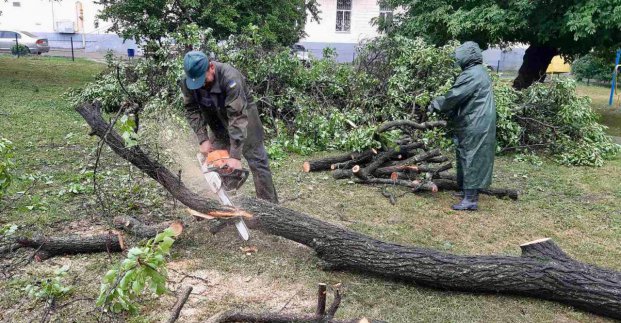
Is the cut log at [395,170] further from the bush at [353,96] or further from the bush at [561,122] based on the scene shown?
the bush at [561,122]

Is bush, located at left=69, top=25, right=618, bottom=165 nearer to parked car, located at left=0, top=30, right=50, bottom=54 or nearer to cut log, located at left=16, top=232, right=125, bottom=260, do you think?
cut log, located at left=16, top=232, right=125, bottom=260

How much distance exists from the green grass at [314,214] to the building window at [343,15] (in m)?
21.9

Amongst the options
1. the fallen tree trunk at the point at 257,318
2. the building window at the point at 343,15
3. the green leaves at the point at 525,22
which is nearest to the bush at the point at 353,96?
the green leaves at the point at 525,22

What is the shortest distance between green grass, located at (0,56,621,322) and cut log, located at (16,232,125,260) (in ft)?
0.22

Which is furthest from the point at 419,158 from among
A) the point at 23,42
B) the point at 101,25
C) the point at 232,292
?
the point at 101,25

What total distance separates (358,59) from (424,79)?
1.53 m

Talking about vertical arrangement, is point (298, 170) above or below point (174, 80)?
below

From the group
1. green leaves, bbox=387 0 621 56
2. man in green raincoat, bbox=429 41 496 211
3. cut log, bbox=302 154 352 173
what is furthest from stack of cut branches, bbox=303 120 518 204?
green leaves, bbox=387 0 621 56

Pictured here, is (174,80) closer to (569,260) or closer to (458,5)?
(569,260)

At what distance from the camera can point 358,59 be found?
9.01 metres

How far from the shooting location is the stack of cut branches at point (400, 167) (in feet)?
18.5

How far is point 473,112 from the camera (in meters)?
4.93

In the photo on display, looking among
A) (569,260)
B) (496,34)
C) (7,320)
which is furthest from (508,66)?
(7,320)

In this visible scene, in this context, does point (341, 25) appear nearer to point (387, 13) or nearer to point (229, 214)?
point (387, 13)
